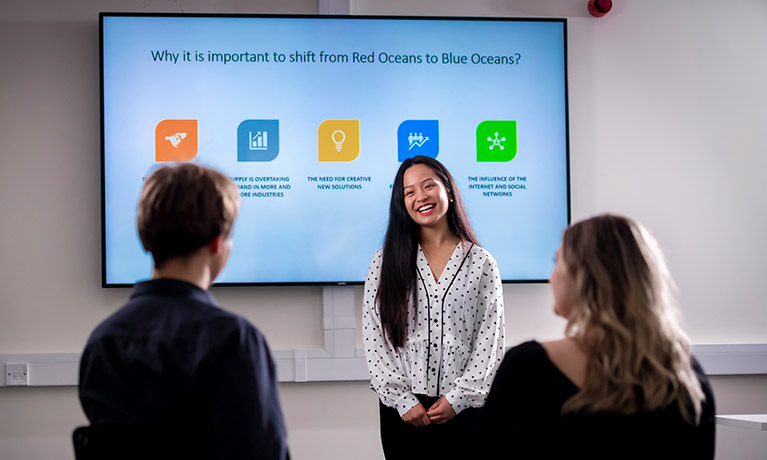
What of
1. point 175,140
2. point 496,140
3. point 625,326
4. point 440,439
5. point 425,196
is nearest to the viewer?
point 625,326

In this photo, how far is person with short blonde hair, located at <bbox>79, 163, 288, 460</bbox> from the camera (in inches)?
44.8

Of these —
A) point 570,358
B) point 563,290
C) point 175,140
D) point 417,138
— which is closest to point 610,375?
point 570,358

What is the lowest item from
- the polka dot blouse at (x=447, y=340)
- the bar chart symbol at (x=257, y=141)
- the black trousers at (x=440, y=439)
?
the black trousers at (x=440, y=439)

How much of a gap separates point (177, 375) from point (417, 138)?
7.47 ft

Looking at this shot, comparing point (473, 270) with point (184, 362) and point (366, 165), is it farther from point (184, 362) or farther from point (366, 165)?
point (184, 362)

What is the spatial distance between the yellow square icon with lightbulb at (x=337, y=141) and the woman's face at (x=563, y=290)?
196 centimetres

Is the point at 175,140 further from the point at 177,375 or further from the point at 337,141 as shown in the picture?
the point at 177,375

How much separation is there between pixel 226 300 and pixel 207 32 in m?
1.29

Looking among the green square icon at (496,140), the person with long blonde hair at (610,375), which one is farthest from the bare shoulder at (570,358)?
the green square icon at (496,140)

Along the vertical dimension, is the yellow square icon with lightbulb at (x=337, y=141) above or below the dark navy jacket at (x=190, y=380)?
above

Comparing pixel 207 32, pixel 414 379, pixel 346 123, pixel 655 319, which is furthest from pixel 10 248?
pixel 655 319

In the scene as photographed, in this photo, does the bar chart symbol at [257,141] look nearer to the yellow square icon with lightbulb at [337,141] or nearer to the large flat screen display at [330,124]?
the large flat screen display at [330,124]

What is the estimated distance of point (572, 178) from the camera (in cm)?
341

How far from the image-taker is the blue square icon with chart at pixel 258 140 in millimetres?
3197
